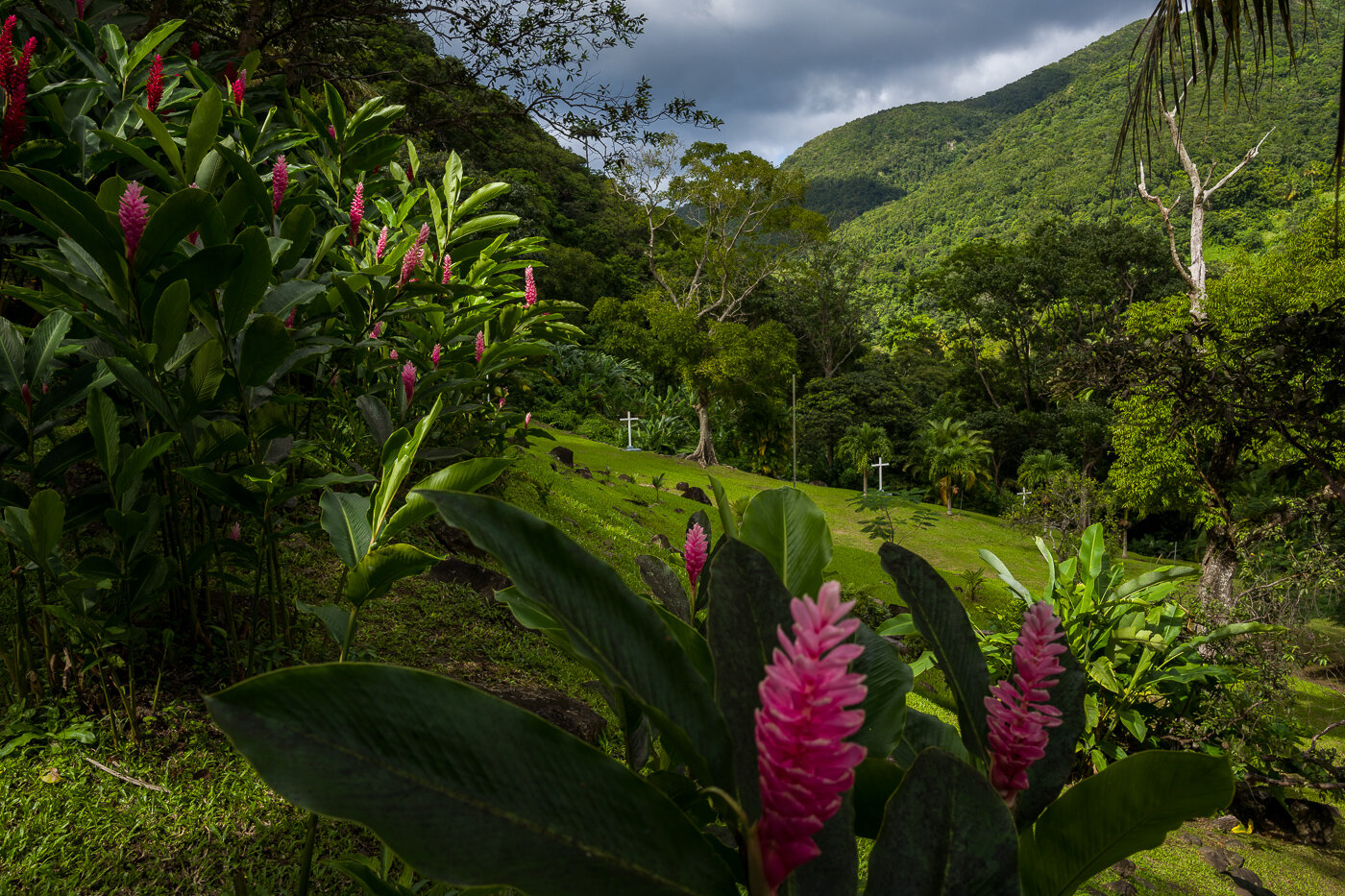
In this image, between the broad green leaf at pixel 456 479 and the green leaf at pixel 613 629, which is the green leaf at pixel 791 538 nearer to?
the green leaf at pixel 613 629

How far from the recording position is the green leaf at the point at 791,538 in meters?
0.58

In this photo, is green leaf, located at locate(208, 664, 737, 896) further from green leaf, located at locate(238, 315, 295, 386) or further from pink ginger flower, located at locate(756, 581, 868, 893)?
green leaf, located at locate(238, 315, 295, 386)

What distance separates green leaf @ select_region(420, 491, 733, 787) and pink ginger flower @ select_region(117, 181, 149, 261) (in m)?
0.90

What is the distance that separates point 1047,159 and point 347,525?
47.0 metres

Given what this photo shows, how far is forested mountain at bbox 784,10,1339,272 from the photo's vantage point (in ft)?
85.4

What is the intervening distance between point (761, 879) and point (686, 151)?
62.9 ft

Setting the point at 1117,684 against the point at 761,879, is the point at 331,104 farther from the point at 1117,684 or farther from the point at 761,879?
the point at 1117,684

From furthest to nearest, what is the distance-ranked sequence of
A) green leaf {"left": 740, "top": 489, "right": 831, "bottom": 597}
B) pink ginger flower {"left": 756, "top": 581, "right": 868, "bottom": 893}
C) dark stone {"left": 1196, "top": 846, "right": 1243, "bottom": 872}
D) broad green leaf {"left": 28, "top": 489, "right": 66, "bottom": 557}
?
dark stone {"left": 1196, "top": 846, "right": 1243, "bottom": 872} → broad green leaf {"left": 28, "top": 489, "right": 66, "bottom": 557} → green leaf {"left": 740, "top": 489, "right": 831, "bottom": 597} → pink ginger flower {"left": 756, "top": 581, "right": 868, "bottom": 893}

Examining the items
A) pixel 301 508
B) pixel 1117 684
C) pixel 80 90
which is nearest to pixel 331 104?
pixel 80 90

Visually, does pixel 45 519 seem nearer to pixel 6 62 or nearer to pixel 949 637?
pixel 6 62

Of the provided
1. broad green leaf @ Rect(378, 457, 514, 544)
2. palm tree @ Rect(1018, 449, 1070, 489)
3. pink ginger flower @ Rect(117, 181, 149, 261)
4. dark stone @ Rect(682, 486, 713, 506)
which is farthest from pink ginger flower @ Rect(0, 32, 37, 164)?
palm tree @ Rect(1018, 449, 1070, 489)

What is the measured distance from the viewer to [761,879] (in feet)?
1.07

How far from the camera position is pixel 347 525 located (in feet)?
3.25

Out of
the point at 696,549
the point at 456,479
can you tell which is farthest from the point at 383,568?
the point at 696,549
